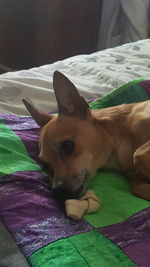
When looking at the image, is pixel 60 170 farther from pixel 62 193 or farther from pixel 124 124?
pixel 124 124

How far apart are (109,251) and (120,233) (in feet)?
0.31

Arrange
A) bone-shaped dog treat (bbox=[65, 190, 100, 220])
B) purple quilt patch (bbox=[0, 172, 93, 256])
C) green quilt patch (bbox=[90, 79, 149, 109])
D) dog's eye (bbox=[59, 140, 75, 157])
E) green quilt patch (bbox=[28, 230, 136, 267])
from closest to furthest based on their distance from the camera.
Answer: green quilt patch (bbox=[28, 230, 136, 267]) < purple quilt patch (bbox=[0, 172, 93, 256]) < bone-shaped dog treat (bbox=[65, 190, 100, 220]) < dog's eye (bbox=[59, 140, 75, 157]) < green quilt patch (bbox=[90, 79, 149, 109])

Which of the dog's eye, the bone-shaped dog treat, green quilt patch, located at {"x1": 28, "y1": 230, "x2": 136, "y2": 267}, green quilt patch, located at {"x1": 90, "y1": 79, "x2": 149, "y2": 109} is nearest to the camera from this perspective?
Answer: green quilt patch, located at {"x1": 28, "y1": 230, "x2": 136, "y2": 267}

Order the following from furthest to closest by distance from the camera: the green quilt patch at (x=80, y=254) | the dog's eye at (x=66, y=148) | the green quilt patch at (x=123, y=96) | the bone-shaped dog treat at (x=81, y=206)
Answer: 1. the green quilt patch at (x=123, y=96)
2. the dog's eye at (x=66, y=148)
3. the bone-shaped dog treat at (x=81, y=206)
4. the green quilt patch at (x=80, y=254)

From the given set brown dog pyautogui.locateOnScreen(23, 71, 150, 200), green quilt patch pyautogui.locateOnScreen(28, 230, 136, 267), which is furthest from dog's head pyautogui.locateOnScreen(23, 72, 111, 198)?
green quilt patch pyautogui.locateOnScreen(28, 230, 136, 267)

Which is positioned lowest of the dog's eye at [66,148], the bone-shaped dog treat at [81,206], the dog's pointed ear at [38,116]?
the bone-shaped dog treat at [81,206]

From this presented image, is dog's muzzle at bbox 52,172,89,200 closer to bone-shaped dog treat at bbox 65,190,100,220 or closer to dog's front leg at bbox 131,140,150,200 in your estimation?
bone-shaped dog treat at bbox 65,190,100,220

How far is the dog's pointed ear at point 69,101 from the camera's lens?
1513 millimetres

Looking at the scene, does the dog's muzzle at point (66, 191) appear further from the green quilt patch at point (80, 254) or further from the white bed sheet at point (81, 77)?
the white bed sheet at point (81, 77)

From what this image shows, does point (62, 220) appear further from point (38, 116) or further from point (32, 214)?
point (38, 116)

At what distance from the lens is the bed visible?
40.0 inches

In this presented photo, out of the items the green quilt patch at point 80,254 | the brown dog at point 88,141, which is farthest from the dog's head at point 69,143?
the green quilt patch at point 80,254

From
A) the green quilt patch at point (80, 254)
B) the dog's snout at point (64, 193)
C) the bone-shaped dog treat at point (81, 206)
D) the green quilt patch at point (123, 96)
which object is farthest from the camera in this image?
the green quilt patch at point (123, 96)

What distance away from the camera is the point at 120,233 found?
112 cm
